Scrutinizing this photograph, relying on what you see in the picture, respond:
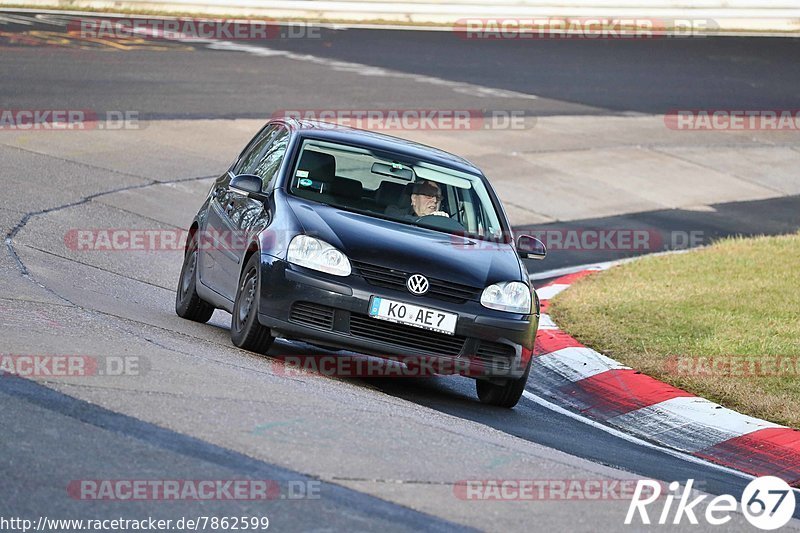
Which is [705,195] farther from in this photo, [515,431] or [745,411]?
[515,431]

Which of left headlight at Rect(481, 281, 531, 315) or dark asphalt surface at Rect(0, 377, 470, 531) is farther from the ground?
dark asphalt surface at Rect(0, 377, 470, 531)

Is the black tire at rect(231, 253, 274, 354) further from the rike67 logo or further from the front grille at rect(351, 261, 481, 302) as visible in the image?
the rike67 logo

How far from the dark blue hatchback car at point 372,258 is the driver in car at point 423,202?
1 cm

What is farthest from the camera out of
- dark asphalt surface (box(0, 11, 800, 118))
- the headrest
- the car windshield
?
dark asphalt surface (box(0, 11, 800, 118))

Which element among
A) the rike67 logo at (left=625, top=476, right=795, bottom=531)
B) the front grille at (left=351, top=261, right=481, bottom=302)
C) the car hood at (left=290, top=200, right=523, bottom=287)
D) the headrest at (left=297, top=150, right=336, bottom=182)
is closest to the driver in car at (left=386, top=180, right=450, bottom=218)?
the car hood at (left=290, top=200, right=523, bottom=287)

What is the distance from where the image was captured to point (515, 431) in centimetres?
820

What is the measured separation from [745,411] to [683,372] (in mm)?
930

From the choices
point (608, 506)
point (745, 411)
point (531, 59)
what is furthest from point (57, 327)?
point (531, 59)

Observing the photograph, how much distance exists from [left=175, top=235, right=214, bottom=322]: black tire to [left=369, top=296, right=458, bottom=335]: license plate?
2.22 meters

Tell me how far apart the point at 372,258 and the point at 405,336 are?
498mm

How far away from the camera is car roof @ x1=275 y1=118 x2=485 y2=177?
9.85 metres

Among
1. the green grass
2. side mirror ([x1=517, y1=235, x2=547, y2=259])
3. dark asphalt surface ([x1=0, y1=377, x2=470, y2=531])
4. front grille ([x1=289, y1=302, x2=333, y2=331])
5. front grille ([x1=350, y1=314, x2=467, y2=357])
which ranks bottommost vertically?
the green grass

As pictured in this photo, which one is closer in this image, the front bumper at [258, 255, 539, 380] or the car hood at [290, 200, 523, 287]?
the front bumper at [258, 255, 539, 380]

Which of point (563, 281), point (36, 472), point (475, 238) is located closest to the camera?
point (36, 472)
